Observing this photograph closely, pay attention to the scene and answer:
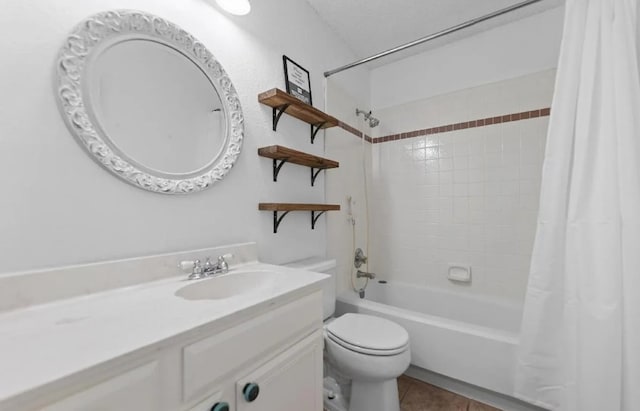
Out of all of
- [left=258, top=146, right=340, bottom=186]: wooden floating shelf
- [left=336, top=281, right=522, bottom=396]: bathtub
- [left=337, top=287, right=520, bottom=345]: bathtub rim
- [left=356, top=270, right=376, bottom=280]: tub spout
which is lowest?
[left=336, top=281, right=522, bottom=396]: bathtub

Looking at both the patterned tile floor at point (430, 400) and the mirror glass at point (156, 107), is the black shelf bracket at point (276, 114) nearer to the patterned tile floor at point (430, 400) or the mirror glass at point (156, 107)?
the mirror glass at point (156, 107)

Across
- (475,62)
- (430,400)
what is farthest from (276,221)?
(475,62)

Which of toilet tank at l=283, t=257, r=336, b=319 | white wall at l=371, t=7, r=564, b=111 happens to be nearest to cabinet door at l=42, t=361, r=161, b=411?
toilet tank at l=283, t=257, r=336, b=319

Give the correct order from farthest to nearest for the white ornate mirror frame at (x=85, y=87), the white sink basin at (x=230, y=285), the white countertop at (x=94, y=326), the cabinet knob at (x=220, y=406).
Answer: the white sink basin at (x=230, y=285) → the white ornate mirror frame at (x=85, y=87) → the cabinet knob at (x=220, y=406) → the white countertop at (x=94, y=326)

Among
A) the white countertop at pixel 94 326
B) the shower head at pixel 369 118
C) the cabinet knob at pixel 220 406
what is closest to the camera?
the white countertop at pixel 94 326

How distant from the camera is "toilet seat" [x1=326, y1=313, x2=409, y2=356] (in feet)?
3.84

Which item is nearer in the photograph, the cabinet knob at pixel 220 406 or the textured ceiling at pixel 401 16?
the cabinet knob at pixel 220 406

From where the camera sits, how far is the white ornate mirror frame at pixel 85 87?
760 millimetres

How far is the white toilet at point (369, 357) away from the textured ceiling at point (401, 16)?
67.8 inches

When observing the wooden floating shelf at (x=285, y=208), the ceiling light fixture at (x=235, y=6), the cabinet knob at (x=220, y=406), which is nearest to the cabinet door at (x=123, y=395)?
the cabinet knob at (x=220, y=406)

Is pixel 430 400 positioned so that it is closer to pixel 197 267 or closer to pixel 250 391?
pixel 250 391

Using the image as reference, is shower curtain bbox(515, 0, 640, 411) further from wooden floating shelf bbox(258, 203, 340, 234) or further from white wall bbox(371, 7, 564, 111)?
wooden floating shelf bbox(258, 203, 340, 234)

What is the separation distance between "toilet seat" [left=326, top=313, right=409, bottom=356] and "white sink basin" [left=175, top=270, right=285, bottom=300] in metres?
0.50

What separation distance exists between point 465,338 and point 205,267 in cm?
135
